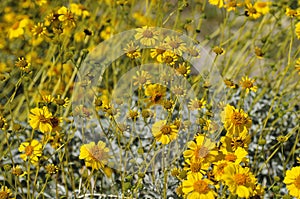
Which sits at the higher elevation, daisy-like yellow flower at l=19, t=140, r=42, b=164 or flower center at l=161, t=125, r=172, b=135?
flower center at l=161, t=125, r=172, b=135

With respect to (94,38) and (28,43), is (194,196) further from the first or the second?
(28,43)

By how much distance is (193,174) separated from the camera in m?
1.25

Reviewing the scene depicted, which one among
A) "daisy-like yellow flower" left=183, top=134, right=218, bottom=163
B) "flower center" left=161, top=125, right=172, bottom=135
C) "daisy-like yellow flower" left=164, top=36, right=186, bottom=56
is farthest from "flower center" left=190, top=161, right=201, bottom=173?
"daisy-like yellow flower" left=164, top=36, right=186, bottom=56

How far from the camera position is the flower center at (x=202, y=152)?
1.28m

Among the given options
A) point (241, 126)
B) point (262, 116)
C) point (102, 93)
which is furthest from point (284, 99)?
point (241, 126)

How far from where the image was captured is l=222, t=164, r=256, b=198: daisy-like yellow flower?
1.20 meters

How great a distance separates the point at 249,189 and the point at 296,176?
15 cm

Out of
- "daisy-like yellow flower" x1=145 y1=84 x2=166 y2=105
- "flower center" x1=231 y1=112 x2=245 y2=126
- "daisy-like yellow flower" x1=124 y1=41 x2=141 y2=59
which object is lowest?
"flower center" x1=231 y1=112 x2=245 y2=126

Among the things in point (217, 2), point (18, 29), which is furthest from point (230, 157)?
point (18, 29)

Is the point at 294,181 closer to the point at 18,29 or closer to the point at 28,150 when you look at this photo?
the point at 28,150

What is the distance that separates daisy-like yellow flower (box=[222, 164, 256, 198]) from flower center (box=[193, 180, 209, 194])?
2.2 inches

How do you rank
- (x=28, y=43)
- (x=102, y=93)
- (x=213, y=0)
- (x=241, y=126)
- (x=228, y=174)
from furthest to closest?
(x=28, y=43), (x=102, y=93), (x=213, y=0), (x=241, y=126), (x=228, y=174)

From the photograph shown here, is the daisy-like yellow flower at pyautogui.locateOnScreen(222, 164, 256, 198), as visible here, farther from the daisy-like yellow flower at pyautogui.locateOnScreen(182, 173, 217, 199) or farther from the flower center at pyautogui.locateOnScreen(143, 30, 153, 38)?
the flower center at pyautogui.locateOnScreen(143, 30, 153, 38)

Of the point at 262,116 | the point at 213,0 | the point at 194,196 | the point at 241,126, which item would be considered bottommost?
the point at 194,196
